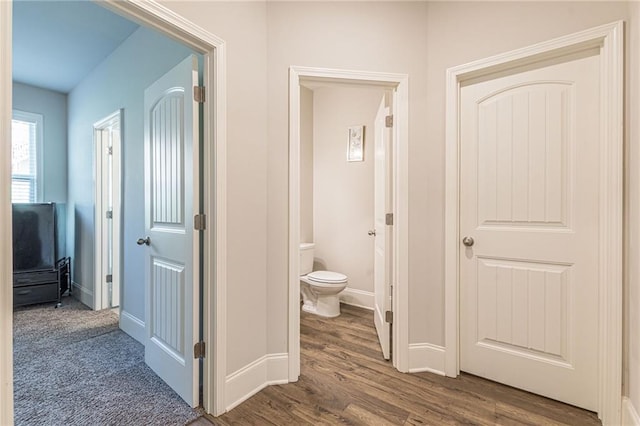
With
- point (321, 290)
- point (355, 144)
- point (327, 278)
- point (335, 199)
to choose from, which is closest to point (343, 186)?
point (335, 199)

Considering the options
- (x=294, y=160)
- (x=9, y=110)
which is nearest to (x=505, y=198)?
(x=294, y=160)

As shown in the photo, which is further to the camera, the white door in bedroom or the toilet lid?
the toilet lid

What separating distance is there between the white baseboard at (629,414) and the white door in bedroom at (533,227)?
0.15 m

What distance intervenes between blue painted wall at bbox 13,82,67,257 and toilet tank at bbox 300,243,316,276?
3.29 m

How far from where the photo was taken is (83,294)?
3.56m

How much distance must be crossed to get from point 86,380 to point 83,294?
6.91 ft

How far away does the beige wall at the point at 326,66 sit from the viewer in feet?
5.53

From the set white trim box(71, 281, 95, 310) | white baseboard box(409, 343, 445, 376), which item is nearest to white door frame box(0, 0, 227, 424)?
white baseboard box(409, 343, 445, 376)

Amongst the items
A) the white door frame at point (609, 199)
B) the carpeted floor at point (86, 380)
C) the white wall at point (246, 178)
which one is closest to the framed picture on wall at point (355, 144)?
the white wall at point (246, 178)

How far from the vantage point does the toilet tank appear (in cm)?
340

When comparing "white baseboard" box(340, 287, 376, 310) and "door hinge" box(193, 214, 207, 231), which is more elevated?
"door hinge" box(193, 214, 207, 231)

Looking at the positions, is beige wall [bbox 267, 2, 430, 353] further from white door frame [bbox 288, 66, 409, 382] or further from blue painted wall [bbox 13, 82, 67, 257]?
blue painted wall [bbox 13, 82, 67, 257]

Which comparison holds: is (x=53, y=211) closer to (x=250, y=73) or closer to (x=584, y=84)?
(x=250, y=73)

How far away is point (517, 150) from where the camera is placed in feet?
5.92
